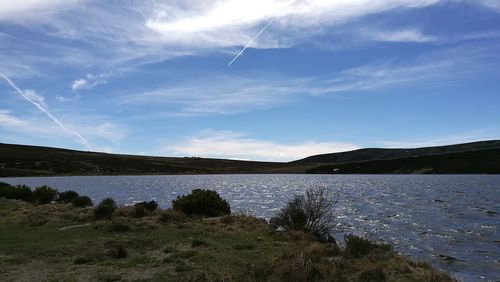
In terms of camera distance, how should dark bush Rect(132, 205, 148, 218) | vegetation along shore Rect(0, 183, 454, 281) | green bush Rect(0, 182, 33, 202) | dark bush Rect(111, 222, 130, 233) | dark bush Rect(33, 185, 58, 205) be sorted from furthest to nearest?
green bush Rect(0, 182, 33, 202) → dark bush Rect(33, 185, 58, 205) → dark bush Rect(132, 205, 148, 218) → dark bush Rect(111, 222, 130, 233) → vegetation along shore Rect(0, 183, 454, 281)

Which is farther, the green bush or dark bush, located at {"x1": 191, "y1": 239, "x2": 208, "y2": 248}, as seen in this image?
the green bush

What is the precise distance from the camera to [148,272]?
45.7 feet

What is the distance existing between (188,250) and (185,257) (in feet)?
3.31

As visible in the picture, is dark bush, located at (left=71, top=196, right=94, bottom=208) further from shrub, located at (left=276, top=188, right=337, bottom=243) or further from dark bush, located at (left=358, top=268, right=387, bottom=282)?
dark bush, located at (left=358, top=268, right=387, bottom=282)

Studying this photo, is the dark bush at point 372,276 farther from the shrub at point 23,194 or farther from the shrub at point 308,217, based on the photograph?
the shrub at point 23,194

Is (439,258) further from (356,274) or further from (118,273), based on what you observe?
(118,273)

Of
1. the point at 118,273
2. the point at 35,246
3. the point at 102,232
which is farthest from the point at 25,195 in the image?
the point at 118,273

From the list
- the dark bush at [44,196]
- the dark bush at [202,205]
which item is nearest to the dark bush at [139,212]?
the dark bush at [202,205]

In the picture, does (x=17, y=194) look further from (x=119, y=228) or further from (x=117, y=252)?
(x=117, y=252)

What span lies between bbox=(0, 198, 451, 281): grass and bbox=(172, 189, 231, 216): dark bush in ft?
18.7

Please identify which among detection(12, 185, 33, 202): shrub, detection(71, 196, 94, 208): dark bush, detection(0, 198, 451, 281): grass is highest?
detection(12, 185, 33, 202): shrub

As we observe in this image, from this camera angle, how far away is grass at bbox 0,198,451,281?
13164mm

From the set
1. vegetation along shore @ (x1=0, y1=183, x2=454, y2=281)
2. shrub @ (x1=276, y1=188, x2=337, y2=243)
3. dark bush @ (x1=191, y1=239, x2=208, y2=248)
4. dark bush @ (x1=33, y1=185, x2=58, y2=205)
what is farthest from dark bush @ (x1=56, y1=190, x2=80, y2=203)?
dark bush @ (x1=191, y1=239, x2=208, y2=248)

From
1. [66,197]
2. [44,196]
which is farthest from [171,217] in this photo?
[44,196]
